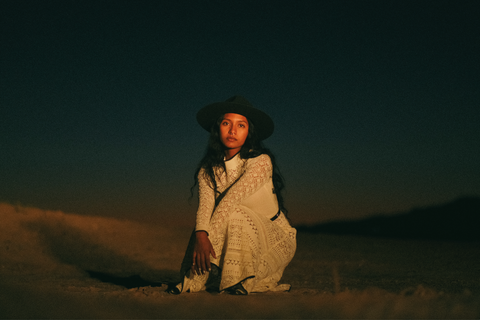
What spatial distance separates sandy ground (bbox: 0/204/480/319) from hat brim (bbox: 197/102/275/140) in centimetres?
150

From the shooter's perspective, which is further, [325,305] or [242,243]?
[242,243]

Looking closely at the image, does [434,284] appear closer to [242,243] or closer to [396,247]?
[242,243]

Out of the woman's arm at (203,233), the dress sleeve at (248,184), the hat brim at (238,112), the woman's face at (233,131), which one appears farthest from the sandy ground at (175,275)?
the hat brim at (238,112)

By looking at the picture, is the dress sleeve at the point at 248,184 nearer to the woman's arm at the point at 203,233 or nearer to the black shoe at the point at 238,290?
the woman's arm at the point at 203,233

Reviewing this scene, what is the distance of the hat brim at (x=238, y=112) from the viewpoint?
373cm

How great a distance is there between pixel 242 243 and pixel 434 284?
8.17 feet

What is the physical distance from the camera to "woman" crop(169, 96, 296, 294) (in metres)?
3.25

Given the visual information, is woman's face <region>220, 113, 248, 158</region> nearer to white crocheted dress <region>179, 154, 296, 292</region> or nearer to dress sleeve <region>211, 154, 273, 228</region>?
white crocheted dress <region>179, 154, 296, 292</region>

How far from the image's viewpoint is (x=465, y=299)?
3262 millimetres

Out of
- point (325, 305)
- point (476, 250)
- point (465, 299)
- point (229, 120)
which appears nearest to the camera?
point (325, 305)

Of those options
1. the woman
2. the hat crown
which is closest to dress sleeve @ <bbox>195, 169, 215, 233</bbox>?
the woman

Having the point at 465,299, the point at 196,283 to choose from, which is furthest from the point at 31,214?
the point at 465,299

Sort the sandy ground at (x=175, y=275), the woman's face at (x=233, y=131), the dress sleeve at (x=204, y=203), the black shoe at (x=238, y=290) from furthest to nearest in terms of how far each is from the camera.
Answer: the woman's face at (x=233, y=131), the dress sleeve at (x=204, y=203), the black shoe at (x=238, y=290), the sandy ground at (x=175, y=275)

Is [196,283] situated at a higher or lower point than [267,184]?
lower
